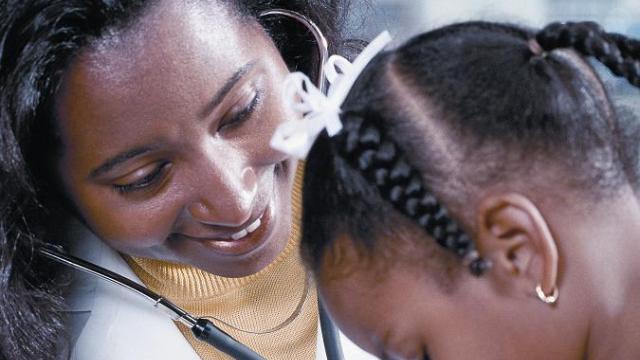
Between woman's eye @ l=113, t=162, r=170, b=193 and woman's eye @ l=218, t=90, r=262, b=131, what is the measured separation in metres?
0.07

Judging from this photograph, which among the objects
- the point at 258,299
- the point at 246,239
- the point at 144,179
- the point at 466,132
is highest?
the point at 466,132

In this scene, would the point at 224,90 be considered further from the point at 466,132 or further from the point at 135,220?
the point at 466,132

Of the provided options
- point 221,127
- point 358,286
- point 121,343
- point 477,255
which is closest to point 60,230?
point 121,343

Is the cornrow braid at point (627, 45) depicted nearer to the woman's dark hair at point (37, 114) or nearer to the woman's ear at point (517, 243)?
the woman's ear at point (517, 243)

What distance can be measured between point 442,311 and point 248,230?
0.32m

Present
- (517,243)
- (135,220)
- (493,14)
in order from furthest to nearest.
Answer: (135,220) < (493,14) < (517,243)

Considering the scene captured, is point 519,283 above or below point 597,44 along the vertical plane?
below

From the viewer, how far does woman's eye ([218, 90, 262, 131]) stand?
93 cm

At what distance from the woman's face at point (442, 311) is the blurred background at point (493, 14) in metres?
0.19

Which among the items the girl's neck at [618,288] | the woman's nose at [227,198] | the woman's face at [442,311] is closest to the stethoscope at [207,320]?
the woman's nose at [227,198]

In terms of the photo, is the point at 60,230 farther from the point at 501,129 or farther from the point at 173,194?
the point at 501,129

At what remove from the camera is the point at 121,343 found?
1.07 metres

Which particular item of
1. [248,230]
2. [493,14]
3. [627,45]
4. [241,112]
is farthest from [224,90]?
[627,45]

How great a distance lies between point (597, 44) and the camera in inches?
28.7
